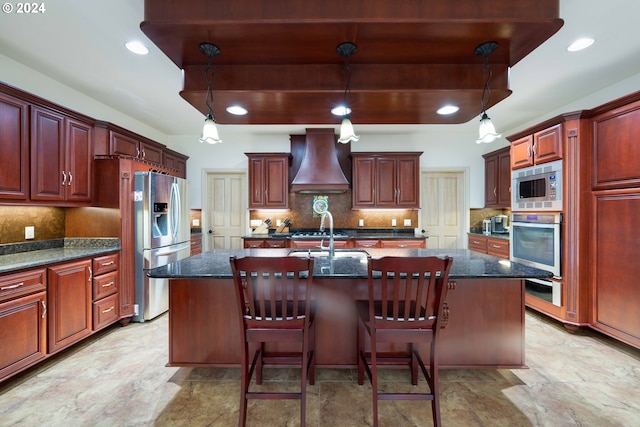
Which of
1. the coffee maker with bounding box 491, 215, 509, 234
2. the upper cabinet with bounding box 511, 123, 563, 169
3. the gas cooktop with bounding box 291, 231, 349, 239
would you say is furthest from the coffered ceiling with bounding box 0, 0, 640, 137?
the gas cooktop with bounding box 291, 231, 349, 239

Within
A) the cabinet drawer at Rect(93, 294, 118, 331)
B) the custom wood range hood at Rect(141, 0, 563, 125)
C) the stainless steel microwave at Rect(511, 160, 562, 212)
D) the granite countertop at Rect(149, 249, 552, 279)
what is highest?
the custom wood range hood at Rect(141, 0, 563, 125)

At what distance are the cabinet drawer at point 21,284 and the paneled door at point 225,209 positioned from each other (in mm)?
2851

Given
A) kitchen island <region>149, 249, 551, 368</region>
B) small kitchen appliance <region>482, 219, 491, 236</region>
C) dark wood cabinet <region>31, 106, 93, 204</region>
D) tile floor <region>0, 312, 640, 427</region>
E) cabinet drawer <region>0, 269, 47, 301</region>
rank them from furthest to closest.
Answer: small kitchen appliance <region>482, 219, 491, 236</region> < dark wood cabinet <region>31, 106, 93, 204</region> < kitchen island <region>149, 249, 551, 368</region> < cabinet drawer <region>0, 269, 47, 301</region> < tile floor <region>0, 312, 640, 427</region>

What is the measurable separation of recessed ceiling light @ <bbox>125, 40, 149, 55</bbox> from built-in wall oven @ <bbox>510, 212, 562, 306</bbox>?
428 centimetres

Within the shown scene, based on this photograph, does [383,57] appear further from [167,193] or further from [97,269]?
[97,269]

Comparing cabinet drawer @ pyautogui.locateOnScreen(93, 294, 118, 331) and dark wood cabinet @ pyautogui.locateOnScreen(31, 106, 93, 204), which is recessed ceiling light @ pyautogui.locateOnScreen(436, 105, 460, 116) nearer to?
dark wood cabinet @ pyautogui.locateOnScreen(31, 106, 93, 204)

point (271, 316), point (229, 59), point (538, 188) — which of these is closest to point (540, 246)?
point (538, 188)

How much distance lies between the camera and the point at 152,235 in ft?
10.6

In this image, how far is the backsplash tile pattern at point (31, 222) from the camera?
2541 millimetres

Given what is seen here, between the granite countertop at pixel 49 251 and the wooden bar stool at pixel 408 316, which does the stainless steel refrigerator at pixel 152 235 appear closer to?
the granite countertop at pixel 49 251

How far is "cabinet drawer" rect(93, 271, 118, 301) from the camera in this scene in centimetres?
277

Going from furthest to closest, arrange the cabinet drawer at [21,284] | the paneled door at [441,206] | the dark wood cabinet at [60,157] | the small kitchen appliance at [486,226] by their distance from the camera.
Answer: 1. the paneled door at [441,206]
2. the small kitchen appliance at [486,226]
3. the dark wood cabinet at [60,157]
4. the cabinet drawer at [21,284]

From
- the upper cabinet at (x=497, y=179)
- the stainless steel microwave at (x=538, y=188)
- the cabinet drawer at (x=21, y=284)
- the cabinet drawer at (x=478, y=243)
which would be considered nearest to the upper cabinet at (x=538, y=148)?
the stainless steel microwave at (x=538, y=188)

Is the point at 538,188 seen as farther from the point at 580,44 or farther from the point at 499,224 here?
the point at 499,224
